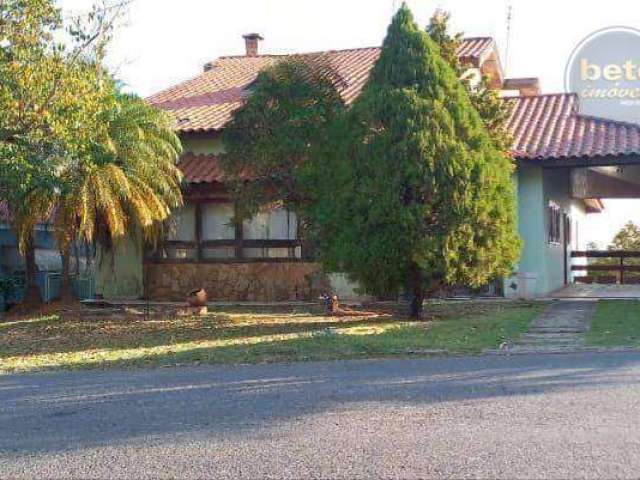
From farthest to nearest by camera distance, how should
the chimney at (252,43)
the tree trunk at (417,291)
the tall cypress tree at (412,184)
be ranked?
the chimney at (252,43) → the tree trunk at (417,291) → the tall cypress tree at (412,184)

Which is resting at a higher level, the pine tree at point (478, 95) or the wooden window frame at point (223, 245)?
the pine tree at point (478, 95)

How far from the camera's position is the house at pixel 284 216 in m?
18.1

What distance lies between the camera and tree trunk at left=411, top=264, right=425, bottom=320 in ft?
44.4

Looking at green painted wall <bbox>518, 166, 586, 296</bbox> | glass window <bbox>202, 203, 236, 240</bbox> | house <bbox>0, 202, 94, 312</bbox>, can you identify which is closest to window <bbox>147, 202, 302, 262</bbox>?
glass window <bbox>202, 203, 236, 240</bbox>

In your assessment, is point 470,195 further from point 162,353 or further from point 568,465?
point 568,465

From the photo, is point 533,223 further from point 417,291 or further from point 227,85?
point 227,85

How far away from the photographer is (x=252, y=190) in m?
14.7

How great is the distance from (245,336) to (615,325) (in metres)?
5.82

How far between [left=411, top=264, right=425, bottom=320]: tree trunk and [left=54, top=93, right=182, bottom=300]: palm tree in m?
5.42

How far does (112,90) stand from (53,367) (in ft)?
18.3

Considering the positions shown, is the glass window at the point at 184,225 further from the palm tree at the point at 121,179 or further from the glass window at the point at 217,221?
the palm tree at the point at 121,179

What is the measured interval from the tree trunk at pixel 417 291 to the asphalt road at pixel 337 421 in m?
3.90

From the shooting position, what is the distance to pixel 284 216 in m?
19.4
